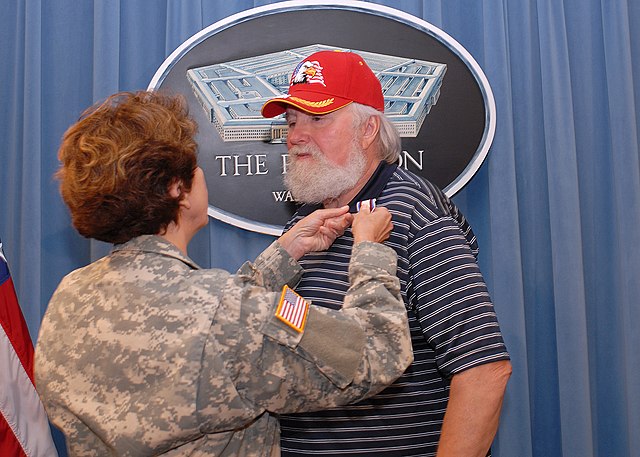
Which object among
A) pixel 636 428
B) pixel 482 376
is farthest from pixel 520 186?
pixel 482 376

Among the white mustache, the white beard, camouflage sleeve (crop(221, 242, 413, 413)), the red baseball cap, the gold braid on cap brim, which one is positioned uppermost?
the red baseball cap

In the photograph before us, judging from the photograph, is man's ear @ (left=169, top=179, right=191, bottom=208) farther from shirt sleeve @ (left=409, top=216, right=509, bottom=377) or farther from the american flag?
the american flag

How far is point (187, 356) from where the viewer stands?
0.94m

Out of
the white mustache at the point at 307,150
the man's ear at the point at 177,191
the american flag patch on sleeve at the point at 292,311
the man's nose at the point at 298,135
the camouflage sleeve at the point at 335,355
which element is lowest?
the camouflage sleeve at the point at 335,355

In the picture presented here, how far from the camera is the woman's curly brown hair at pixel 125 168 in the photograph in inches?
39.4

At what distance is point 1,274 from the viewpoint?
1871 millimetres

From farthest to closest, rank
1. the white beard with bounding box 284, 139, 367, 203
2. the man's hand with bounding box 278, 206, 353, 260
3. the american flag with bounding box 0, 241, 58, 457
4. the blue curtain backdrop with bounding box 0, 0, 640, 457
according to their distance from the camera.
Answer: the blue curtain backdrop with bounding box 0, 0, 640, 457 < the american flag with bounding box 0, 241, 58, 457 < the white beard with bounding box 284, 139, 367, 203 < the man's hand with bounding box 278, 206, 353, 260

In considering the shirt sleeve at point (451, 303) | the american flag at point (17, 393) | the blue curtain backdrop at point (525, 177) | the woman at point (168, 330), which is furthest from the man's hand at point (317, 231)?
the american flag at point (17, 393)

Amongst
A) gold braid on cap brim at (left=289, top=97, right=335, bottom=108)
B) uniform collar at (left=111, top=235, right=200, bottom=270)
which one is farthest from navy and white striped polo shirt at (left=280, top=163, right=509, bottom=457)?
uniform collar at (left=111, top=235, right=200, bottom=270)

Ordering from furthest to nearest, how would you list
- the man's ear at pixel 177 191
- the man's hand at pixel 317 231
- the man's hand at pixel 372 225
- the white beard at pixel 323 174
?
1. the white beard at pixel 323 174
2. the man's hand at pixel 317 231
3. the man's hand at pixel 372 225
4. the man's ear at pixel 177 191

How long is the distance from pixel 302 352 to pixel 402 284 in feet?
1.20

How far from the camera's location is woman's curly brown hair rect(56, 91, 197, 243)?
1000 millimetres

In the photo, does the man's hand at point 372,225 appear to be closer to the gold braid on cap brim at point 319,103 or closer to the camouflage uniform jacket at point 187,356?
the camouflage uniform jacket at point 187,356

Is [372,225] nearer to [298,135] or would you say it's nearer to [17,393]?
[298,135]
